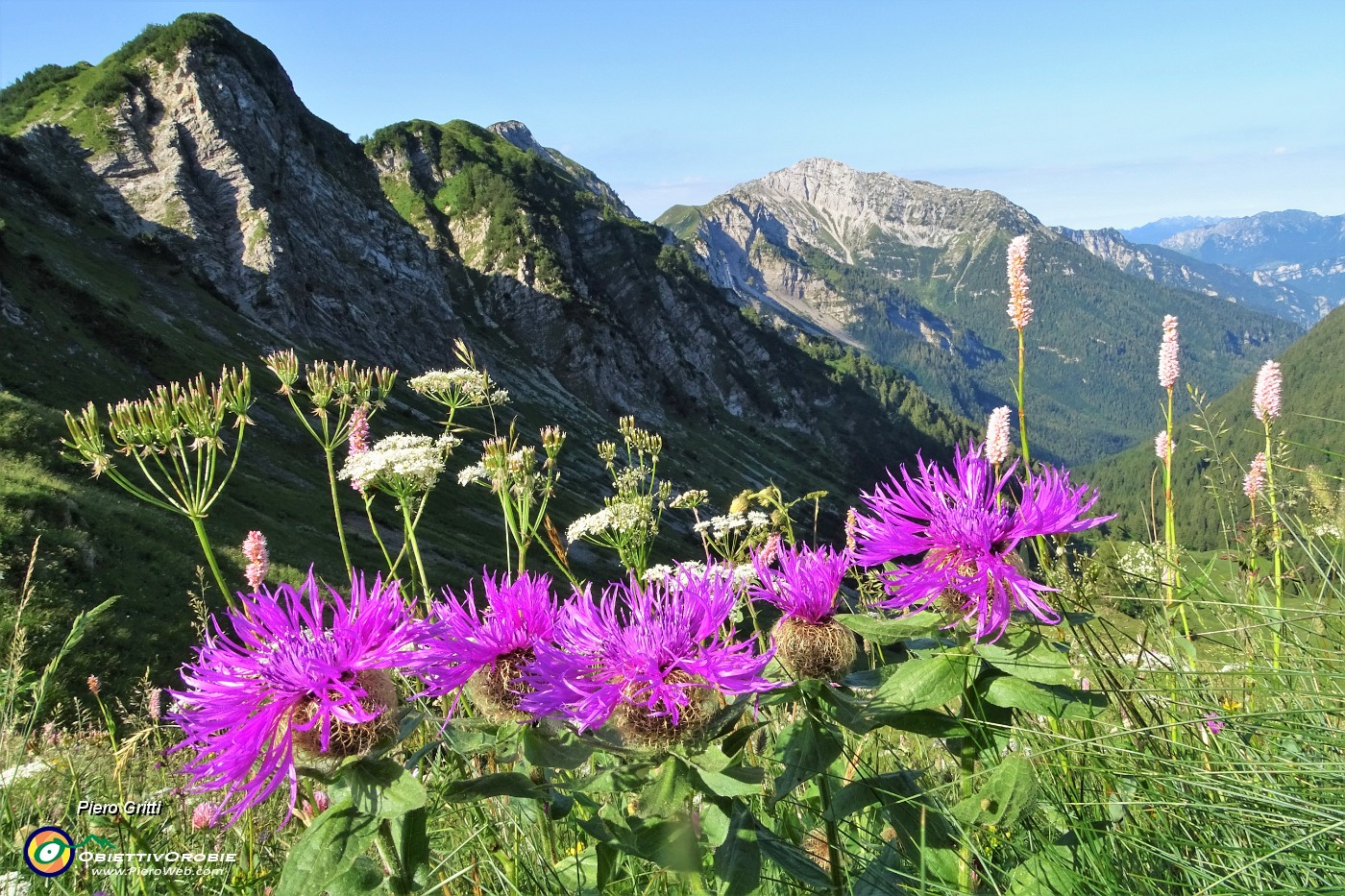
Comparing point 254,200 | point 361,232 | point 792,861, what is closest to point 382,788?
point 792,861

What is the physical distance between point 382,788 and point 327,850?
15 centimetres

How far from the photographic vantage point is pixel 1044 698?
77.9 inches

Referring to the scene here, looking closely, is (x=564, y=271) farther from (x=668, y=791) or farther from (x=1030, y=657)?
(x=668, y=791)

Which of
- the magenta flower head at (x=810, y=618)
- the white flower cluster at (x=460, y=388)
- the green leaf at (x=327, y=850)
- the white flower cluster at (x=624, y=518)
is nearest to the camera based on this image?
the green leaf at (x=327, y=850)

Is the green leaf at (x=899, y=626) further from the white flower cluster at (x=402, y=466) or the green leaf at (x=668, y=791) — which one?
the white flower cluster at (x=402, y=466)

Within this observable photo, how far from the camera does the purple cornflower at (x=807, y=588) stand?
7.52 feet

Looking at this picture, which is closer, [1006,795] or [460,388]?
[1006,795]

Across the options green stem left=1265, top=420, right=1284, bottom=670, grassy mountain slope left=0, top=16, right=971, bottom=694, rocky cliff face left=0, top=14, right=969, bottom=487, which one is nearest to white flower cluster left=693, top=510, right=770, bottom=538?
green stem left=1265, top=420, right=1284, bottom=670

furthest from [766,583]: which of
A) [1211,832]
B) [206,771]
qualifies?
[206,771]

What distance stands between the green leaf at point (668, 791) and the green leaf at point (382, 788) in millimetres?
480

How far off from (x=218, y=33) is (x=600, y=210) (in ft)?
300

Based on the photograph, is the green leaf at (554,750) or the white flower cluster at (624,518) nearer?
the green leaf at (554,750)

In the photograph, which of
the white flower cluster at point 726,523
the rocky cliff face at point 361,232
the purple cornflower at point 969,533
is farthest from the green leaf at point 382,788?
the rocky cliff face at point 361,232

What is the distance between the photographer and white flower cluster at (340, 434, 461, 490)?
4562mm
